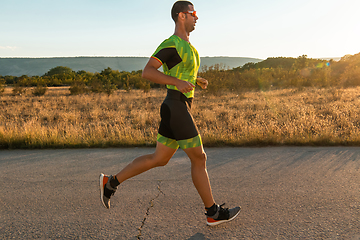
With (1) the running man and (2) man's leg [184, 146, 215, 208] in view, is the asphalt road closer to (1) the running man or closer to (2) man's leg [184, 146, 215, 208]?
(2) man's leg [184, 146, 215, 208]

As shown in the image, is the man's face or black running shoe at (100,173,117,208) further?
black running shoe at (100,173,117,208)

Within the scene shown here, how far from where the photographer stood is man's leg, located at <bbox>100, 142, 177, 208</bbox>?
9.03ft

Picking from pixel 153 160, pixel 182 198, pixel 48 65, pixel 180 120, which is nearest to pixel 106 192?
pixel 153 160

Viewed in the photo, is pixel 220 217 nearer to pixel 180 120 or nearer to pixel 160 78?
pixel 180 120

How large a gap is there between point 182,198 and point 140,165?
0.81 metres

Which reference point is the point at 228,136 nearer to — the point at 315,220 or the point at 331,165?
the point at 331,165

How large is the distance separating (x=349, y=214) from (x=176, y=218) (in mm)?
1763

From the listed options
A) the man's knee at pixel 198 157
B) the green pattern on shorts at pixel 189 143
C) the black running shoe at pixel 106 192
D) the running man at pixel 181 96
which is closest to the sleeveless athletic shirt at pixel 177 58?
the running man at pixel 181 96

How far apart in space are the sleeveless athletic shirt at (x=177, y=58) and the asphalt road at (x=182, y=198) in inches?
52.6

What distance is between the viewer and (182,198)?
3.29 metres

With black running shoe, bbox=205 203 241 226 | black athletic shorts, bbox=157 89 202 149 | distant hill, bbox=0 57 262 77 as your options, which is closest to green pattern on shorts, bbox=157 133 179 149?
black athletic shorts, bbox=157 89 202 149

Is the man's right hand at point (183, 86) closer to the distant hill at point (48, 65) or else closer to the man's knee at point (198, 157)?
the man's knee at point (198, 157)

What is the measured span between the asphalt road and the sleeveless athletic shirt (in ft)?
4.38

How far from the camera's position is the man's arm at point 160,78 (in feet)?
7.59
